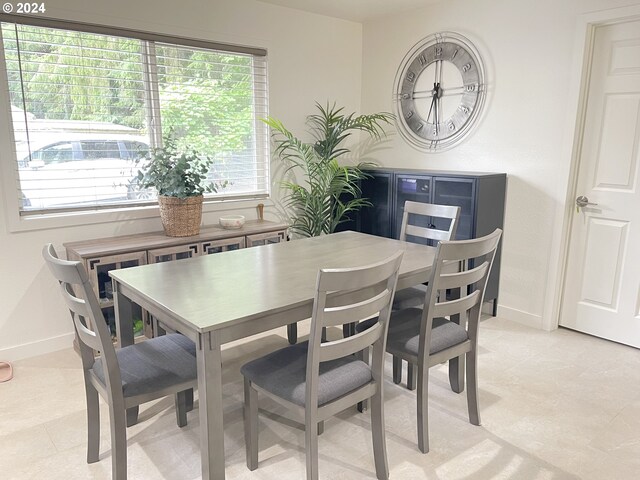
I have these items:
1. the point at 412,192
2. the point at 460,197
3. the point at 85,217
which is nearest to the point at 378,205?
the point at 412,192

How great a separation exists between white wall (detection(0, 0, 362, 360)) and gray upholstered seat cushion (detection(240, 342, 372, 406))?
6.12 ft

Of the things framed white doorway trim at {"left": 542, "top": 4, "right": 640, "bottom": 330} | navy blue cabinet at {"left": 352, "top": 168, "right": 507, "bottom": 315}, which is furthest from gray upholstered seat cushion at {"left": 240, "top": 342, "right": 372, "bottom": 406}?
framed white doorway trim at {"left": 542, "top": 4, "right": 640, "bottom": 330}

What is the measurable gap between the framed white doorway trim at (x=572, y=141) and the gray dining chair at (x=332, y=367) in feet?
6.79

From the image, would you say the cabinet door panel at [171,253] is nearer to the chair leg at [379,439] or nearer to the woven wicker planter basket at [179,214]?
the woven wicker planter basket at [179,214]

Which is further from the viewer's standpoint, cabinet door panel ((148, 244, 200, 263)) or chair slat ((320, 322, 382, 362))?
cabinet door panel ((148, 244, 200, 263))

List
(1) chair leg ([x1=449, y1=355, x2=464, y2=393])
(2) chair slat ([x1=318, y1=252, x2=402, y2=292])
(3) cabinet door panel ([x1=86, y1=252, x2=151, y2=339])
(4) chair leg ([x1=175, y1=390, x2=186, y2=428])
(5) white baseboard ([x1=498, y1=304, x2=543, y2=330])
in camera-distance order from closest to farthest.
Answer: (2) chair slat ([x1=318, y1=252, x2=402, y2=292]) → (4) chair leg ([x1=175, y1=390, x2=186, y2=428]) → (1) chair leg ([x1=449, y1=355, x2=464, y2=393]) → (3) cabinet door panel ([x1=86, y1=252, x2=151, y2=339]) → (5) white baseboard ([x1=498, y1=304, x2=543, y2=330])

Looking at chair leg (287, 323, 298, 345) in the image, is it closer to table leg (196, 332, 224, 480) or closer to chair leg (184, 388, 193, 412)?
chair leg (184, 388, 193, 412)

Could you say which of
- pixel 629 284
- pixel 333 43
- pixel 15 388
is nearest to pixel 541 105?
pixel 629 284

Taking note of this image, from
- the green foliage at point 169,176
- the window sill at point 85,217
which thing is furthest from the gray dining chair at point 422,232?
the window sill at point 85,217

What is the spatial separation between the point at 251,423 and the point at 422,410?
→ 29.3 inches

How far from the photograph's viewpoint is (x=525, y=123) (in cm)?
336

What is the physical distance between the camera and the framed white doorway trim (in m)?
2.95

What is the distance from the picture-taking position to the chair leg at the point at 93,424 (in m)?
1.94

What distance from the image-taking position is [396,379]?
2656mm
